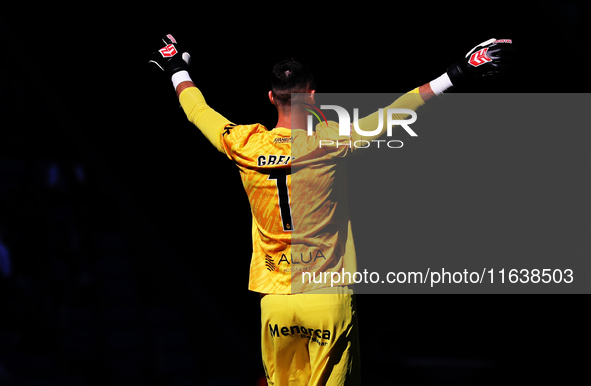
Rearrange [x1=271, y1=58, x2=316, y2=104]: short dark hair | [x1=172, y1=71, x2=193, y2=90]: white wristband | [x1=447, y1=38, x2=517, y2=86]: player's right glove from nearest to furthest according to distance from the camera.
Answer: [x1=447, y1=38, x2=517, y2=86]: player's right glove → [x1=271, y1=58, x2=316, y2=104]: short dark hair → [x1=172, y1=71, x2=193, y2=90]: white wristband

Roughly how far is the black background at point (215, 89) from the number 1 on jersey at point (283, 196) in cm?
255

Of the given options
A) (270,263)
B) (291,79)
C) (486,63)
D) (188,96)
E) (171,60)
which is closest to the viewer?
(486,63)

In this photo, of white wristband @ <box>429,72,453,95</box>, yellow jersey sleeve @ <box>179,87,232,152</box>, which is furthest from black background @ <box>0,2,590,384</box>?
white wristband @ <box>429,72,453,95</box>

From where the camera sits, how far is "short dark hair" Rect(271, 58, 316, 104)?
7.92 feet

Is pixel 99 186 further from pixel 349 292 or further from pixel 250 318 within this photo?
pixel 349 292

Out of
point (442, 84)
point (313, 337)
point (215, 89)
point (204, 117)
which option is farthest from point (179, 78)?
point (215, 89)

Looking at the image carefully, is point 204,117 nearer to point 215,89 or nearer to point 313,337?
point 313,337

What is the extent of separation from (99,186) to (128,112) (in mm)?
676

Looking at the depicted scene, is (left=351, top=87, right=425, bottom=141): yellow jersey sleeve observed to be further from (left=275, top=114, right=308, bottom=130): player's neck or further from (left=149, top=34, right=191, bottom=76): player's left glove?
(left=149, top=34, right=191, bottom=76): player's left glove

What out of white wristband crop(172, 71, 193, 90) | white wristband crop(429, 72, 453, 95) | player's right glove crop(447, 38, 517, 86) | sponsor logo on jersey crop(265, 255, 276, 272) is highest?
white wristband crop(172, 71, 193, 90)

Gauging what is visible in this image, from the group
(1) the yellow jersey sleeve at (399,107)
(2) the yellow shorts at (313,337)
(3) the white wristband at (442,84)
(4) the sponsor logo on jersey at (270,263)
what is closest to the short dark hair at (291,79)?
(1) the yellow jersey sleeve at (399,107)

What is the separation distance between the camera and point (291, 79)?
2.41 m

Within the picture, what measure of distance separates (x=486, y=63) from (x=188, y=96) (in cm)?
123

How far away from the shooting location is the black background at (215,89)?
4824 millimetres
